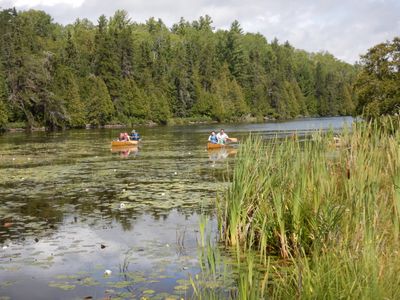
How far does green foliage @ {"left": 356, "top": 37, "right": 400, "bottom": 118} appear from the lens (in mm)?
34875

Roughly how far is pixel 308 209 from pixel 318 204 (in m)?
0.30

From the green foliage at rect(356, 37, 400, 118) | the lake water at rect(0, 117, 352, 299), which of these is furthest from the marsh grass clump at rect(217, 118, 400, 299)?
the green foliage at rect(356, 37, 400, 118)

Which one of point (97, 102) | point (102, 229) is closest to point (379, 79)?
point (102, 229)

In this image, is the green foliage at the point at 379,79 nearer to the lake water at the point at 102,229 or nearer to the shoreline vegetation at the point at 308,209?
the lake water at the point at 102,229

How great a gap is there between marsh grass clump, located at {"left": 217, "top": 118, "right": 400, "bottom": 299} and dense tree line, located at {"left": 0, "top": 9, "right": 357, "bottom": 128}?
134 ft

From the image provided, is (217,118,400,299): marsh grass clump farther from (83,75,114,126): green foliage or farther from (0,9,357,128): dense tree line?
(83,75,114,126): green foliage

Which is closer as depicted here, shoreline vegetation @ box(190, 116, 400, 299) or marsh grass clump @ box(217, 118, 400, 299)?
marsh grass clump @ box(217, 118, 400, 299)

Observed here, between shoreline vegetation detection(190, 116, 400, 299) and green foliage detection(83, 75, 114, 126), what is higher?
green foliage detection(83, 75, 114, 126)

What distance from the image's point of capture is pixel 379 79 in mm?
Result: 37188

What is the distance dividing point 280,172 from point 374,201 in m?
2.55

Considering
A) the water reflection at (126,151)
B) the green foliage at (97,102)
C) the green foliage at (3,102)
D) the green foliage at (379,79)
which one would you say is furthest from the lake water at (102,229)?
the green foliage at (97,102)

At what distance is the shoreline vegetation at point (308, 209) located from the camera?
20.4ft

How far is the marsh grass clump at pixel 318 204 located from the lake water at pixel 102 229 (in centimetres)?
74

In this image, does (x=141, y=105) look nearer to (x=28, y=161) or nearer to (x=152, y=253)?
(x=28, y=161)
